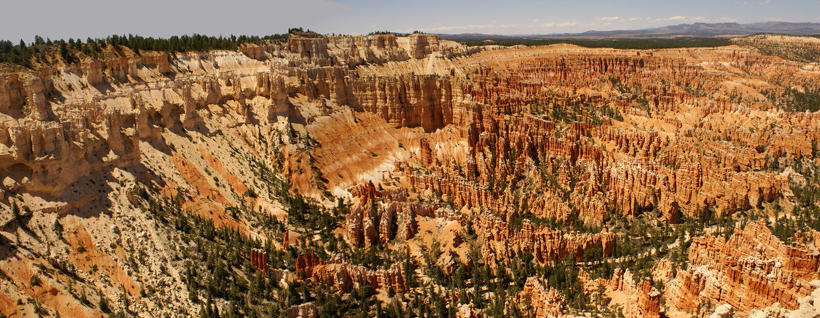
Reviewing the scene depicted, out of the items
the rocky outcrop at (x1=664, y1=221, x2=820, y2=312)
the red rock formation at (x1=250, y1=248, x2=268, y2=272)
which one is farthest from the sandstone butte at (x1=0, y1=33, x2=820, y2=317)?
the red rock formation at (x1=250, y1=248, x2=268, y2=272)

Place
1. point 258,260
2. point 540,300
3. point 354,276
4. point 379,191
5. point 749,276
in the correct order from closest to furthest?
point 749,276, point 540,300, point 258,260, point 354,276, point 379,191

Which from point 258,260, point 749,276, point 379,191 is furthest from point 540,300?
point 379,191

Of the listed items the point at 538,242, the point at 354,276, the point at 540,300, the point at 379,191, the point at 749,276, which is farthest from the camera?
the point at 379,191

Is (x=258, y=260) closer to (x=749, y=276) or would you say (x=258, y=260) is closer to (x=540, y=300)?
(x=540, y=300)

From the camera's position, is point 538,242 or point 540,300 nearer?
point 540,300

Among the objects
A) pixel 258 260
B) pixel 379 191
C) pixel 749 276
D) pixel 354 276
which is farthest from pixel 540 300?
pixel 379 191

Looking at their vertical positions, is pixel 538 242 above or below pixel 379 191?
below

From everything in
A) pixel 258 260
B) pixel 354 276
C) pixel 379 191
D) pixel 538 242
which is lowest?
pixel 354 276

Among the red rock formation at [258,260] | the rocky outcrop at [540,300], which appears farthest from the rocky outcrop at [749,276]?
the red rock formation at [258,260]

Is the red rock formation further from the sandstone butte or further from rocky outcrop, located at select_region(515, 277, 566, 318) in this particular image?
rocky outcrop, located at select_region(515, 277, 566, 318)

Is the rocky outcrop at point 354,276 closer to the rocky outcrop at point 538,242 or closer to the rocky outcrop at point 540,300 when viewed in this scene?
the rocky outcrop at point 538,242
